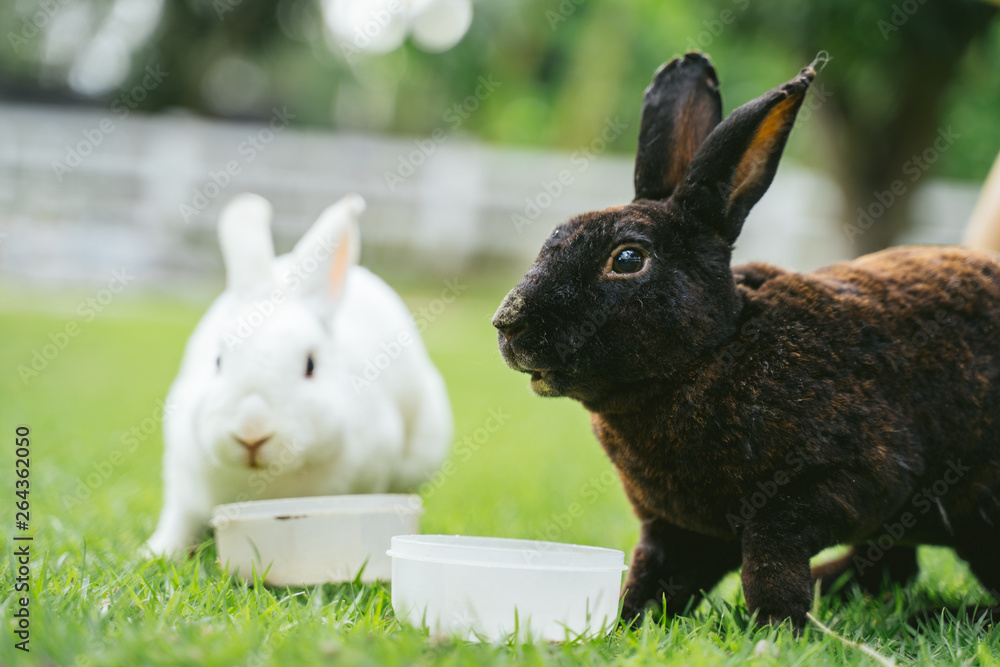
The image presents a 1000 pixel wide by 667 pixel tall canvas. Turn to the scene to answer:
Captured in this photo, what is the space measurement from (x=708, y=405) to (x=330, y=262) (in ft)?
4.06

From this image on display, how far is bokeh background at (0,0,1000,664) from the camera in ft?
10.4

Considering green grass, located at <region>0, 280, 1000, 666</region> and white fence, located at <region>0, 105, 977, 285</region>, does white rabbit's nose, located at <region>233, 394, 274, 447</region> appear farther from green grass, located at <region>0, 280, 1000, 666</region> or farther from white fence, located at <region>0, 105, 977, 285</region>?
white fence, located at <region>0, 105, 977, 285</region>

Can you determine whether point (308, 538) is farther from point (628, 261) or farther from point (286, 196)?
point (286, 196)

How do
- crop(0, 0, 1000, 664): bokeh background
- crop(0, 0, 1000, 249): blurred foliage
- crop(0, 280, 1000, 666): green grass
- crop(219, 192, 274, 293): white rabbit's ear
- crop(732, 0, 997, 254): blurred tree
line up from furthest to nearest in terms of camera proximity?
crop(0, 0, 1000, 249): blurred foliage < crop(732, 0, 997, 254): blurred tree < crop(0, 0, 1000, 664): bokeh background < crop(219, 192, 274, 293): white rabbit's ear < crop(0, 280, 1000, 666): green grass

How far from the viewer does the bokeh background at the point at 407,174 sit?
3.16 meters

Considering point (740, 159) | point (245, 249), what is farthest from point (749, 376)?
point (245, 249)

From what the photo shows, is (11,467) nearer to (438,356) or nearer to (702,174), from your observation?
(702,174)

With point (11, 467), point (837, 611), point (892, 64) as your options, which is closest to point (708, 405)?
point (837, 611)

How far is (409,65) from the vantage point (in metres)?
19.3

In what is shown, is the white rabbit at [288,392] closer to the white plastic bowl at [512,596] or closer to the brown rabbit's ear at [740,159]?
the white plastic bowl at [512,596]

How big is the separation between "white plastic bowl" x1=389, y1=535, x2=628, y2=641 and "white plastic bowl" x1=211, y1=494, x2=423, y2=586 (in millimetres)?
452

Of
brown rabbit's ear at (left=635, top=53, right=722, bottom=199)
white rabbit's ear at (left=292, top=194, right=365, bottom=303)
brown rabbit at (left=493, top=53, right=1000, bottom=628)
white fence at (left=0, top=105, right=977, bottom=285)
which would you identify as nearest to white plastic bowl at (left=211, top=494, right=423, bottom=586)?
brown rabbit at (left=493, top=53, right=1000, bottom=628)

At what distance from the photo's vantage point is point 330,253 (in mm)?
2514

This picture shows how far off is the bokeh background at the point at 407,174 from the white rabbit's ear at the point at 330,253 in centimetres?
73
